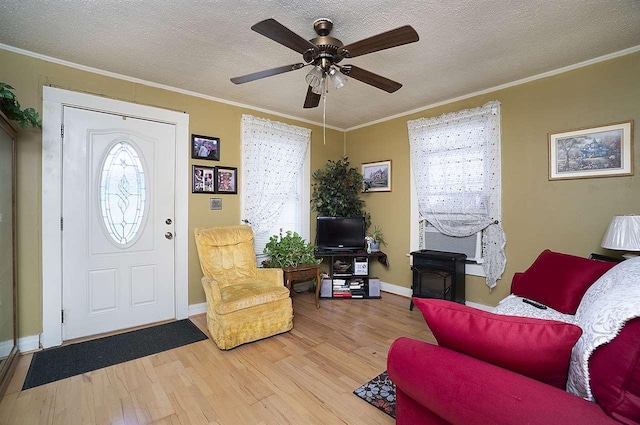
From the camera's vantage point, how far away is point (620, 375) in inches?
31.9

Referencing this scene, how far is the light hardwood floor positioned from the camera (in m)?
1.76

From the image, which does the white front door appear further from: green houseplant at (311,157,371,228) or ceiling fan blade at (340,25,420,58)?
ceiling fan blade at (340,25,420,58)

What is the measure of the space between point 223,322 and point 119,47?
251 cm

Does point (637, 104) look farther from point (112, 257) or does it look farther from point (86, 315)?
point (86, 315)

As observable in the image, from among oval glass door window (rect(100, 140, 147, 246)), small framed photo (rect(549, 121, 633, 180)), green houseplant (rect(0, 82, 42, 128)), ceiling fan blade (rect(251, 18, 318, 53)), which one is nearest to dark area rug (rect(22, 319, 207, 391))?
oval glass door window (rect(100, 140, 147, 246))

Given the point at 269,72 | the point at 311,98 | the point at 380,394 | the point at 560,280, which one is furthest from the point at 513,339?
the point at 311,98

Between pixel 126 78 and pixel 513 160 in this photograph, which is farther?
pixel 513 160

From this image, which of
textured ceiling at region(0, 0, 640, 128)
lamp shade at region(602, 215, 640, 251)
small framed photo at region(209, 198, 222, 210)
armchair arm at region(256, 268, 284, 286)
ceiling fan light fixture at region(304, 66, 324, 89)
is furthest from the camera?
small framed photo at region(209, 198, 222, 210)

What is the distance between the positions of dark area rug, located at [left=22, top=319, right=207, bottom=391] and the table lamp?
11.9 ft

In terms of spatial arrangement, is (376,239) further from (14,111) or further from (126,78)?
(14,111)

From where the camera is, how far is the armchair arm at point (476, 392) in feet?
2.65

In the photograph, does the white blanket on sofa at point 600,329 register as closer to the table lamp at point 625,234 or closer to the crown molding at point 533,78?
the table lamp at point 625,234

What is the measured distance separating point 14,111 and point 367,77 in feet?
8.81

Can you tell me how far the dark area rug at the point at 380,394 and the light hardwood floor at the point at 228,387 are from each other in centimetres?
5
